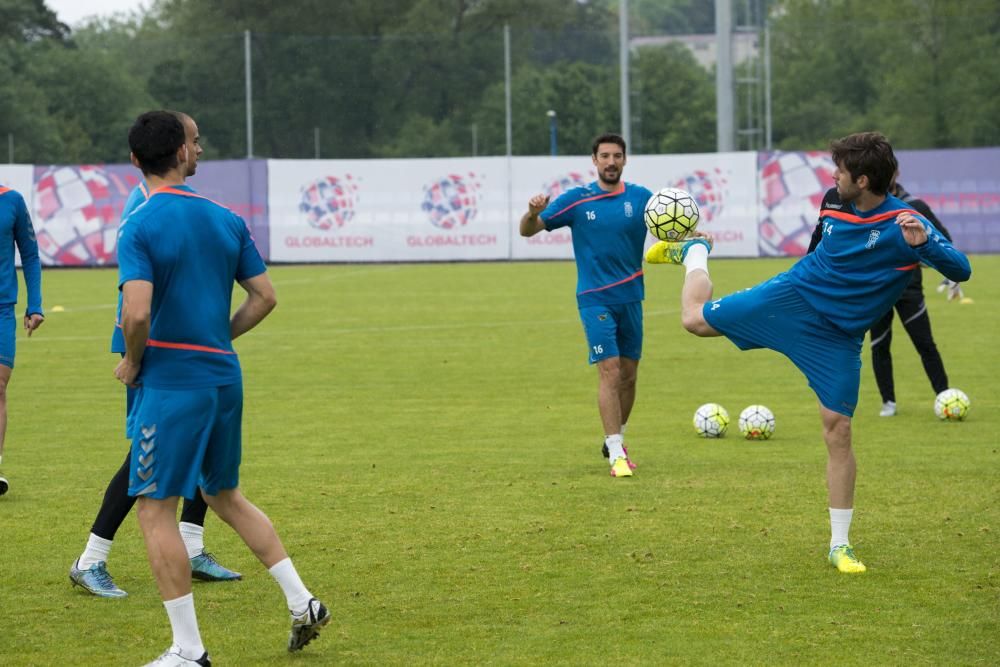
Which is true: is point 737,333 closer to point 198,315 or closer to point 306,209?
point 198,315

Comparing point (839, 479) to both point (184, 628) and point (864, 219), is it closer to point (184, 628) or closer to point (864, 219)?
point (864, 219)

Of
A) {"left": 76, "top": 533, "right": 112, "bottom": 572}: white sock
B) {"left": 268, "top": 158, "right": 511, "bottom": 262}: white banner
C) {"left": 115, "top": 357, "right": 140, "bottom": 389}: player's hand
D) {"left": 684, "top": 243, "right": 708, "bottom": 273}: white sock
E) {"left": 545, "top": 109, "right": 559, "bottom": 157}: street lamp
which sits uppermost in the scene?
{"left": 545, "top": 109, "right": 559, "bottom": 157}: street lamp

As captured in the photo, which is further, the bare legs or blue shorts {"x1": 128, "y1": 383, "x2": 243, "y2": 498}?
the bare legs

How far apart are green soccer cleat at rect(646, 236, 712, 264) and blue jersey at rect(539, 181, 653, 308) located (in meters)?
1.83

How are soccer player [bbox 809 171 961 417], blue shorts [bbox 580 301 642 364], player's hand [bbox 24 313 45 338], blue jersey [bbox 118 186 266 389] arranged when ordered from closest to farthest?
blue jersey [bbox 118 186 266 389], player's hand [bbox 24 313 45 338], blue shorts [bbox 580 301 642 364], soccer player [bbox 809 171 961 417]

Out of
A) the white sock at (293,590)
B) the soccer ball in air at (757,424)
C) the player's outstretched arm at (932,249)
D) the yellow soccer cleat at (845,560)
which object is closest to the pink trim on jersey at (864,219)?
the player's outstretched arm at (932,249)

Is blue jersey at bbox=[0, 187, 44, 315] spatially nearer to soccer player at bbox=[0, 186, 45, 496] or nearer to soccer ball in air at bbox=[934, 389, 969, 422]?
soccer player at bbox=[0, 186, 45, 496]

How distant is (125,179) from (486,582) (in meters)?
32.0

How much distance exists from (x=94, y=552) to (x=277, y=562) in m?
1.41

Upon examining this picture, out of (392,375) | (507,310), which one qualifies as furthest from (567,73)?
(392,375)

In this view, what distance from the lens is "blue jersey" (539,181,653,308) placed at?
10602 millimetres

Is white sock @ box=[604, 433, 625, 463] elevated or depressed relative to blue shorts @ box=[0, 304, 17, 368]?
depressed

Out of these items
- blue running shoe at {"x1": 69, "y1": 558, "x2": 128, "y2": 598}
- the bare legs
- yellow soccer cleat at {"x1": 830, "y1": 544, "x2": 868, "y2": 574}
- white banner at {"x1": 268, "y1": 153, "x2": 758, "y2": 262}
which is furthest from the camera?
white banner at {"x1": 268, "y1": 153, "x2": 758, "y2": 262}

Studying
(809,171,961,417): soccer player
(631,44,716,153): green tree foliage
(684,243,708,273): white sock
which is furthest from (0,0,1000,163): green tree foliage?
(684,243,708,273): white sock
